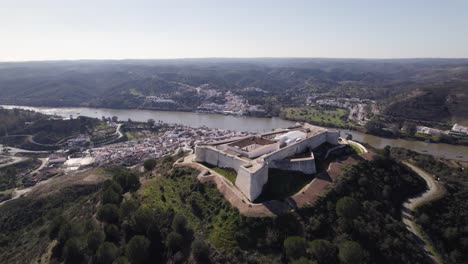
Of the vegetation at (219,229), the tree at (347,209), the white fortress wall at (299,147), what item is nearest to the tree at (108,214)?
the vegetation at (219,229)

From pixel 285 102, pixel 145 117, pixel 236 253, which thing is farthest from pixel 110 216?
pixel 285 102

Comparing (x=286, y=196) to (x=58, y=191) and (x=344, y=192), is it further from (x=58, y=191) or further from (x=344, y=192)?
(x=58, y=191)

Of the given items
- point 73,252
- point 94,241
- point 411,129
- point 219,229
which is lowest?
point 411,129

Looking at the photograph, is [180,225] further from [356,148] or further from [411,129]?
[411,129]

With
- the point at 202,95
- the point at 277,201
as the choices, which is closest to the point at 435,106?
the point at 202,95

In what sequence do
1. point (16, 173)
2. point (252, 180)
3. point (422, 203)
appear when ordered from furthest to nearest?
1. point (16, 173)
2. point (422, 203)
3. point (252, 180)

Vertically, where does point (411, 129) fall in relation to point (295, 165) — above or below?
below

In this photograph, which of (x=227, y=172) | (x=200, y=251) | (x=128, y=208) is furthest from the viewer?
(x=227, y=172)
